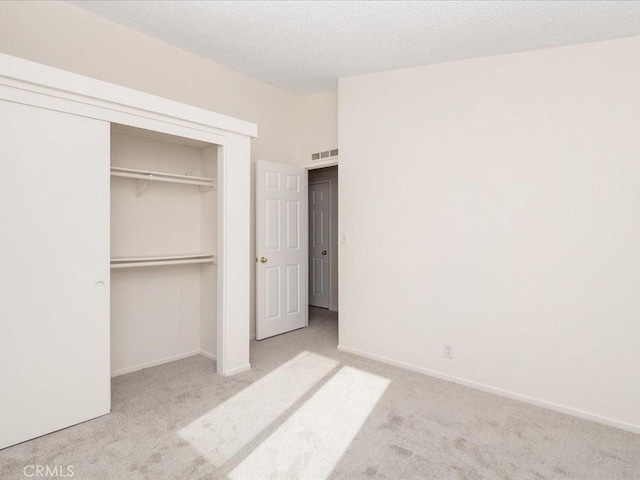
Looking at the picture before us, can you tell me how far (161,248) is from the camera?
348 centimetres

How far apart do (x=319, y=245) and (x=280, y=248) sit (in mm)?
1794

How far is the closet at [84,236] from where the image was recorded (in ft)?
7.08

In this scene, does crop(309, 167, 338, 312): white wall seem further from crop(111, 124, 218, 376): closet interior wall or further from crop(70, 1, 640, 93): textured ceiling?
crop(111, 124, 218, 376): closet interior wall

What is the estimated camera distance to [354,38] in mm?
3059

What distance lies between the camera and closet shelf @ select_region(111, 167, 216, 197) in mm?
2910

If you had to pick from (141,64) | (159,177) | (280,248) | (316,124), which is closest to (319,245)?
(280,248)

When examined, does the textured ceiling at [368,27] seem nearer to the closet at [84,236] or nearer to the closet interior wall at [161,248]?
the closet at [84,236]

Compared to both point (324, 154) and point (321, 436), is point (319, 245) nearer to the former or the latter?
point (324, 154)

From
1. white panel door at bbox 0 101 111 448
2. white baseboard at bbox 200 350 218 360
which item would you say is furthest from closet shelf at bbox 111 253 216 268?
white baseboard at bbox 200 350 218 360

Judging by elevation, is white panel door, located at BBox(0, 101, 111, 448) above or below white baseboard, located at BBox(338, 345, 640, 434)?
above

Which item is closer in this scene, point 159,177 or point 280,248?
point 159,177

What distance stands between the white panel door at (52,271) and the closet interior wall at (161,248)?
0.67 metres

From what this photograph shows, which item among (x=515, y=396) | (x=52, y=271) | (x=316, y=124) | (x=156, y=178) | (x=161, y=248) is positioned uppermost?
(x=316, y=124)

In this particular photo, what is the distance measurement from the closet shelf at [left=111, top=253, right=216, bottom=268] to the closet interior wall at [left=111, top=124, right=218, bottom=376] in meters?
0.08
